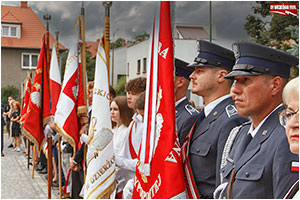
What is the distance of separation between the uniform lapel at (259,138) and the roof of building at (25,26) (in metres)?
34.2

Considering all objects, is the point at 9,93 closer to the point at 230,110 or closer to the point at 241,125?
the point at 230,110

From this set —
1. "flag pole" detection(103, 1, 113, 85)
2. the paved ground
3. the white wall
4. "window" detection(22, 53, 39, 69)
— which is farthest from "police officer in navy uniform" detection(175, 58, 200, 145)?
"window" detection(22, 53, 39, 69)

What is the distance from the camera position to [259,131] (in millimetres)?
2516

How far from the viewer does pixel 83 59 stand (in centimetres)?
612

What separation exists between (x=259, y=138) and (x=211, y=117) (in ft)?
2.28

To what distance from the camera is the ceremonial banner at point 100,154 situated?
4.34 m

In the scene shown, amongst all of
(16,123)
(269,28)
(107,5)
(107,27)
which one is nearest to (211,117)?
(107,27)

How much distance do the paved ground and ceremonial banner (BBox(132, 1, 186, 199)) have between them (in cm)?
518

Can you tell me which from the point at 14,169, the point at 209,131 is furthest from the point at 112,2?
the point at 14,169

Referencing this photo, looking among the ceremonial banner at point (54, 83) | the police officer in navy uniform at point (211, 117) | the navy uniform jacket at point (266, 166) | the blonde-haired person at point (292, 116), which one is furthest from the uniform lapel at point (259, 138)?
the ceremonial banner at point (54, 83)

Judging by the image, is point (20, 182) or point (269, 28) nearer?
point (20, 182)

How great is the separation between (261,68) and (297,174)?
2.27 feet

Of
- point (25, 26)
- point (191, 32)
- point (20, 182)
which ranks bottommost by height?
point (20, 182)

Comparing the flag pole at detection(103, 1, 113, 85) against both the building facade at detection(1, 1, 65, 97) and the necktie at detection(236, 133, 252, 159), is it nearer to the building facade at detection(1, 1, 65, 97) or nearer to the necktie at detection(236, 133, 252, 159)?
the necktie at detection(236, 133, 252, 159)
